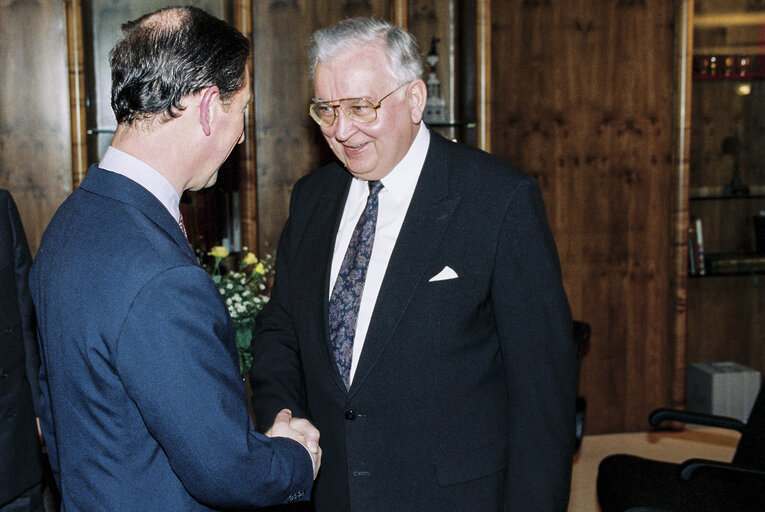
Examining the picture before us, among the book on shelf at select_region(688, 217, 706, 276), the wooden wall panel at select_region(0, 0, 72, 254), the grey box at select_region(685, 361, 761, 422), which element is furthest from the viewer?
the book on shelf at select_region(688, 217, 706, 276)

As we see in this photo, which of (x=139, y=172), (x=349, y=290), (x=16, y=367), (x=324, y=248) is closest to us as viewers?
(x=139, y=172)

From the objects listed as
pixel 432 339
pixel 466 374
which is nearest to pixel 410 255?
pixel 432 339

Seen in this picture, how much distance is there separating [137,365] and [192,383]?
0.09 meters

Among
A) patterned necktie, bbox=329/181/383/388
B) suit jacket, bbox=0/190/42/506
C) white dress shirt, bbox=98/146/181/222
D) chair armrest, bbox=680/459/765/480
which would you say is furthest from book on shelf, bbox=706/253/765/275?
white dress shirt, bbox=98/146/181/222

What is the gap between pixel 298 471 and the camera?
1422 millimetres

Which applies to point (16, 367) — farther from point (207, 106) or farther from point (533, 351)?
point (533, 351)

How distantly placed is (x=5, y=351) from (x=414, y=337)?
1.50 metres

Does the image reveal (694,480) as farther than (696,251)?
No

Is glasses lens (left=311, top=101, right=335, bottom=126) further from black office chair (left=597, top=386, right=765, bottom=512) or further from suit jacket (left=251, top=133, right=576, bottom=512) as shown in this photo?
black office chair (left=597, top=386, right=765, bottom=512)

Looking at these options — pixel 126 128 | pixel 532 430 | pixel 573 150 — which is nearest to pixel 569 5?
pixel 573 150

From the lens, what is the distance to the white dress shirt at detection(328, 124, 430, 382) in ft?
5.98

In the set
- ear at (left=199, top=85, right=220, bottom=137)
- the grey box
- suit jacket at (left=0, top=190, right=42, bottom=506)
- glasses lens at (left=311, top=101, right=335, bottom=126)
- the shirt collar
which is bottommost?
the grey box

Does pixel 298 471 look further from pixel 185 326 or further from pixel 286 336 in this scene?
pixel 286 336

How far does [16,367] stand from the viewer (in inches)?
98.4
